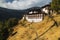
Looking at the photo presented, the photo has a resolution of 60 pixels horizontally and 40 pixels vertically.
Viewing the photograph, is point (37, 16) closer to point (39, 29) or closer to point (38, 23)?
point (38, 23)

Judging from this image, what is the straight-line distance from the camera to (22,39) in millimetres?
84875

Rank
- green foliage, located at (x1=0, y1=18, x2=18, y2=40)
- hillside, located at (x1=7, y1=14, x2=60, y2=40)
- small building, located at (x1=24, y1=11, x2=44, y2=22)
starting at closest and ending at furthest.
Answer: hillside, located at (x1=7, y1=14, x2=60, y2=40), green foliage, located at (x1=0, y1=18, x2=18, y2=40), small building, located at (x1=24, y1=11, x2=44, y2=22)

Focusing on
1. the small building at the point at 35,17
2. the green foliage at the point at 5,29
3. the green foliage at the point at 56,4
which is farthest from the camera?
the small building at the point at 35,17

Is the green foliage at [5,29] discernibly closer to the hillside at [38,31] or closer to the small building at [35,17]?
the hillside at [38,31]

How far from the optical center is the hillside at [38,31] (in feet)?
262

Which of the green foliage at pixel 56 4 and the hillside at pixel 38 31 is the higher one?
the green foliage at pixel 56 4

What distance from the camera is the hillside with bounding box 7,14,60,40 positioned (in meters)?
80.0

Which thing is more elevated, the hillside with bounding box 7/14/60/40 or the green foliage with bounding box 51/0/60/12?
the green foliage with bounding box 51/0/60/12

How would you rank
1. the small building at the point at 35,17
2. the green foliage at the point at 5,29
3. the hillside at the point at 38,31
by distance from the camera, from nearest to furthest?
the hillside at the point at 38,31 → the green foliage at the point at 5,29 → the small building at the point at 35,17

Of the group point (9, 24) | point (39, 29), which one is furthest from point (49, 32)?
point (9, 24)

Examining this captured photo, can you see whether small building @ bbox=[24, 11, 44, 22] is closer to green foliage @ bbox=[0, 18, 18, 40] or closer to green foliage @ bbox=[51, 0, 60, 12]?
green foliage @ bbox=[51, 0, 60, 12]

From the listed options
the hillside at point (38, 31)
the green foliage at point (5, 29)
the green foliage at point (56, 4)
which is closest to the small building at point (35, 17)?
the hillside at point (38, 31)

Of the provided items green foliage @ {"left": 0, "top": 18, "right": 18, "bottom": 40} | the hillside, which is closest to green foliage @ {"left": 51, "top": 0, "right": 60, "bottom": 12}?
the hillside

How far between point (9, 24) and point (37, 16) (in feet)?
47.1
